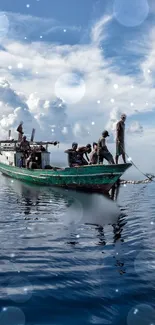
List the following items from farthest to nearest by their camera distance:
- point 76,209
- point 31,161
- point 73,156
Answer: point 31,161 < point 73,156 < point 76,209

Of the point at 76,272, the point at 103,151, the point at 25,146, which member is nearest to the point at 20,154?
the point at 25,146

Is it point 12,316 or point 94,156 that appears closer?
point 12,316

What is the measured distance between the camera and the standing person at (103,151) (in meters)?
17.1

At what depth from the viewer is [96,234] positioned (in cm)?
906

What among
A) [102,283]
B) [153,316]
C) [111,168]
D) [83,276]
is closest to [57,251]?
[83,276]

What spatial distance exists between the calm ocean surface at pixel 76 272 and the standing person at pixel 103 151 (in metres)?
6.77

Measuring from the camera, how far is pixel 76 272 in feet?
19.4

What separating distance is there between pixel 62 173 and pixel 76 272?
585 inches

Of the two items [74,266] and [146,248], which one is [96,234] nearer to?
[146,248]

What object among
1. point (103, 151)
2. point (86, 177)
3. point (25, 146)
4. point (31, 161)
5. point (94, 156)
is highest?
point (25, 146)

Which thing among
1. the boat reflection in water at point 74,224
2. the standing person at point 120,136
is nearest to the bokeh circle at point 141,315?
the boat reflection in water at point 74,224

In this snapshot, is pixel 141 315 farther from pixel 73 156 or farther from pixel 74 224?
pixel 73 156

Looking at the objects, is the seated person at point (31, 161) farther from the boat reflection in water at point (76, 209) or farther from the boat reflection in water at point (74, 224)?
the boat reflection in water at point (74, 224)

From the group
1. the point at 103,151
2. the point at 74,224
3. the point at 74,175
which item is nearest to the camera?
the point at 74,224
